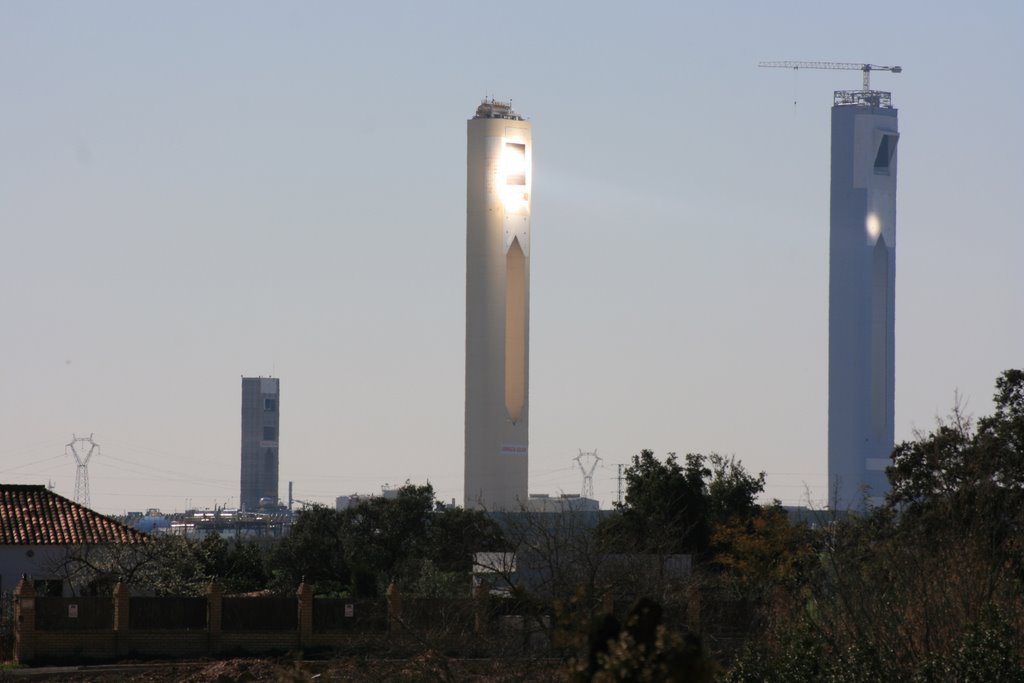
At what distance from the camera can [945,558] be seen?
1328 inches

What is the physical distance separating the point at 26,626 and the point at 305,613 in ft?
27.1

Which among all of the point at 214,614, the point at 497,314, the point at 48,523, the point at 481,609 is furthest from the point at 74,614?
the point at 497,314

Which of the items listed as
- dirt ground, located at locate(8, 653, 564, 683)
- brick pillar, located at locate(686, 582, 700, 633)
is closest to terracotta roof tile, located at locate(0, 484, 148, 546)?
dirt ground, located at locate(8, 653, 564, 683)

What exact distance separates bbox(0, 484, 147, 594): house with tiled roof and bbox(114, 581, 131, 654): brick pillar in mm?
6997

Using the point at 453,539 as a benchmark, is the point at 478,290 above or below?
above

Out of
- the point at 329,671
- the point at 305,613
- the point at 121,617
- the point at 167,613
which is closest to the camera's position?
the point at 329,671

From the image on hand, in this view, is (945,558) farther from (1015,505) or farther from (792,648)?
(1015,505)

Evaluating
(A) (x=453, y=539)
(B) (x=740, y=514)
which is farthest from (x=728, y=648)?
(A) (x=453, y=539)

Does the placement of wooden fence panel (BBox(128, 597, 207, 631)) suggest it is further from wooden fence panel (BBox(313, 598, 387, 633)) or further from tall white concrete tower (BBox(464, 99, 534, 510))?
tall white concrete tower (BBox(464, 99, 534, 510))

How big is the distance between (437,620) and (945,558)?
1763 cm

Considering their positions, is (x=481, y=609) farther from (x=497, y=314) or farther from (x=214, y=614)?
(x=497, y=314)

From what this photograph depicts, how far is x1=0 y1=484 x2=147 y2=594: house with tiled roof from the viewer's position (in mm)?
57531

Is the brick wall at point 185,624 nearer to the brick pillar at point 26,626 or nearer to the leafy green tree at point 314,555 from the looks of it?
the brick pillar at point 26,626

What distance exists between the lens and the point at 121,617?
49344 millimetres
